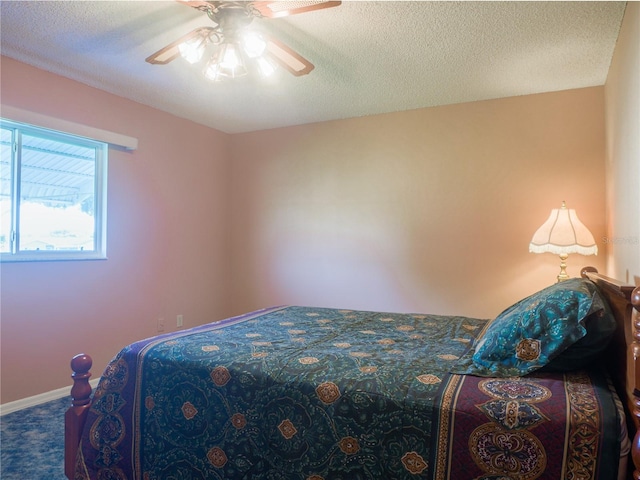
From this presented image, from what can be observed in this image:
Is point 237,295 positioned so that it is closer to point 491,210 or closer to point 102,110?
point 102,110

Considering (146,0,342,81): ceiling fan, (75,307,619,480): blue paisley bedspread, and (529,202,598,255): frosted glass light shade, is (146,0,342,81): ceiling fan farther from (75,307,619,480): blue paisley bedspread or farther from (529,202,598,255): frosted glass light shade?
(529,202,598,255): frosted glass light shade

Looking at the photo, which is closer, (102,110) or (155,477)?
(155,477)

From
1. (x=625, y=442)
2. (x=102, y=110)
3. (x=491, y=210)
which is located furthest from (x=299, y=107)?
(x=625, y=442)

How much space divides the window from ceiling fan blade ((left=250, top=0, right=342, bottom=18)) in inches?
81.5

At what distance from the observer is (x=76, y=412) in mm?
1746

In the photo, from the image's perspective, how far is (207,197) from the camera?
4379 mm

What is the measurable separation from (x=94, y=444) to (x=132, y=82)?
2.59 meters

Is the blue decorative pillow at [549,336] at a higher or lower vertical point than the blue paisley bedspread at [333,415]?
higher

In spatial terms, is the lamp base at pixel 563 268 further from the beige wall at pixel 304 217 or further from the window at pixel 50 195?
the window at pixel 50 195

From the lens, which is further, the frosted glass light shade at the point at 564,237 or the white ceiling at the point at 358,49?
the frosted glass light shade at the point at 564,237

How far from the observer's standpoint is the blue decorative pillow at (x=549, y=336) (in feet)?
4.38

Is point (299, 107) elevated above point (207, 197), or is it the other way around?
point (299, 107)

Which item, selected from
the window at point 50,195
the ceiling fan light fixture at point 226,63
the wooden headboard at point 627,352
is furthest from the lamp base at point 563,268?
the window at point 50,195

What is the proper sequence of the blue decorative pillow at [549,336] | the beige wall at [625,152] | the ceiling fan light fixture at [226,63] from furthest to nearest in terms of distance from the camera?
the ceiling fan light fixture at [226,63], the beige wall at [625,152], the blue decorative pillow at [549,336]
